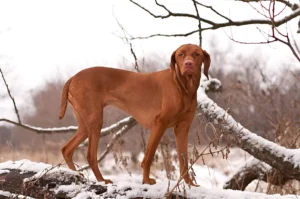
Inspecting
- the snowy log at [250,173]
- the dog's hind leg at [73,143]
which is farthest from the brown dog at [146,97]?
the snowy log at [250,173]

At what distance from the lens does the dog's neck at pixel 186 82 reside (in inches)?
114

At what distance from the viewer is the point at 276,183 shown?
4.97 metres

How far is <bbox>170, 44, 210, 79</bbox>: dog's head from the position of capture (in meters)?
2.72

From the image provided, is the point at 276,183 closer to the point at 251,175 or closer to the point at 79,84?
the point at 251,175

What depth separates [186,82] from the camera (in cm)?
291

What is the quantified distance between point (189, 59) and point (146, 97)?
451 millimetres

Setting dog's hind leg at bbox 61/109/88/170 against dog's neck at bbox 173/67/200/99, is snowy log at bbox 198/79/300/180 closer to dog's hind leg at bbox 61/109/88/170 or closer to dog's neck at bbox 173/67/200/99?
dog's neck at bbox 173/67/200/99

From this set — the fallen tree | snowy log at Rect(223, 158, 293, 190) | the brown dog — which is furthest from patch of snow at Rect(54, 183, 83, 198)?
snowy log at Rect(223, 158, 293, 190)

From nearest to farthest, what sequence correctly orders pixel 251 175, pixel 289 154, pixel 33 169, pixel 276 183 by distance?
pixel 33 169, pixel 289 154, pixel 276 183, pixel 251 175

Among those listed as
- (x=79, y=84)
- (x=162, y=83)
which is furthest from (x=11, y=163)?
(x=162, y=83)

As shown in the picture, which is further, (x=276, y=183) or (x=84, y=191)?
(x=276, y=183)

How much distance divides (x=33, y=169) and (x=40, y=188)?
1.24 feet

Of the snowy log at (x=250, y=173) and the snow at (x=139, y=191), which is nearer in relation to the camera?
the snow at (x=139, y=191)

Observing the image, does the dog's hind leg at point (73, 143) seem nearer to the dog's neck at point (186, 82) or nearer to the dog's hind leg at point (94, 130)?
the dog's hind leg at point (94, 130)
